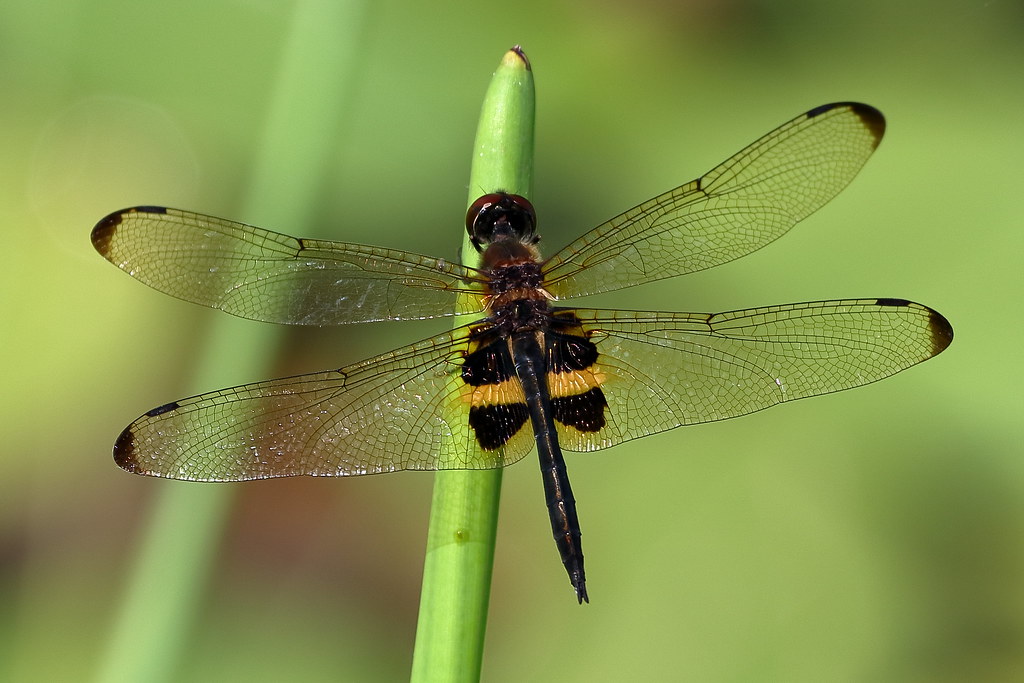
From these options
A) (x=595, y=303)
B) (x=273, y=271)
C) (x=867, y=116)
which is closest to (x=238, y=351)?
(x=273, y=271)

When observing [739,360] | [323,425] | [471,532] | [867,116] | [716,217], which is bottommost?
[471,532]

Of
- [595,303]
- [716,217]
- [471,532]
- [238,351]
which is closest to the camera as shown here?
[471,532]

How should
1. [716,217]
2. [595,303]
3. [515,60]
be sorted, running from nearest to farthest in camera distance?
[515,60] → [716,217] → [595,303]

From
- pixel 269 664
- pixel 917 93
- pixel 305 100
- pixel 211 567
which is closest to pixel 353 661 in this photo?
pixel 269 664

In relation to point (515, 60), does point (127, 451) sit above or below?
below

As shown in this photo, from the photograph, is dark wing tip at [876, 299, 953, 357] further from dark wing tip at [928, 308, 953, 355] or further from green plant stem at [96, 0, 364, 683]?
green plant stem at [96, 0, 364, 683]

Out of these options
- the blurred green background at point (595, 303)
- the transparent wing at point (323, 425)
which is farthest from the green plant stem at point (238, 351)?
the transparent wing at point (323, 425)

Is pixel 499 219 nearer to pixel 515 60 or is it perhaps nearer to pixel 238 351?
pixel 515 60

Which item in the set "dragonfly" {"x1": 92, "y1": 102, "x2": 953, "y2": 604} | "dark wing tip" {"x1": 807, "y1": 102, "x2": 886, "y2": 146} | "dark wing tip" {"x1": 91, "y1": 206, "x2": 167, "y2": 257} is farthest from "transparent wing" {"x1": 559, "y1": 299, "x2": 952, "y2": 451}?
"dark wing tip" {"x1": 91, "y1": 206, "x2": 167, "y2": 257}
